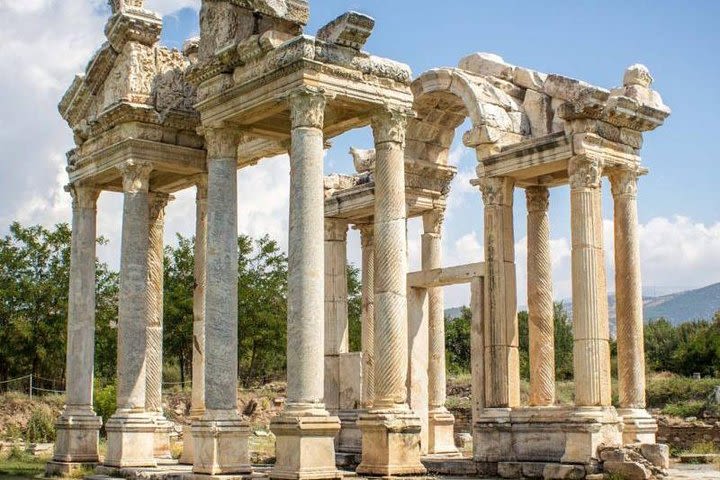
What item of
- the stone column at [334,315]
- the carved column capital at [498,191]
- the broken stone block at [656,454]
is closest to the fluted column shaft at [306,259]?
the carved column capital at [498,191]

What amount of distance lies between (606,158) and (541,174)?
1948mm

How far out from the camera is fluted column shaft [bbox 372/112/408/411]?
58.4ft

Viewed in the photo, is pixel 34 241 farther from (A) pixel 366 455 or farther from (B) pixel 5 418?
(A) pixel 366 455

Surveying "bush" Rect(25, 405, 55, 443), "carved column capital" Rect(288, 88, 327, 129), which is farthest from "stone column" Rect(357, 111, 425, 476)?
"bush" Rect(25, 405, 55, 443)

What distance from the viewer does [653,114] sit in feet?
73.6

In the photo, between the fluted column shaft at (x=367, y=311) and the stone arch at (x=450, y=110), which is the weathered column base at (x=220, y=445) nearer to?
the fluted column shaft at (x=367, y=311)

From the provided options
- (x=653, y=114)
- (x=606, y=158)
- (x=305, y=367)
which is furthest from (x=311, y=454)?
(x=653, y=114)

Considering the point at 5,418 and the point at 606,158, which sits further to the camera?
the point at 5,418

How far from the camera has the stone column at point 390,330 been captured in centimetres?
1745

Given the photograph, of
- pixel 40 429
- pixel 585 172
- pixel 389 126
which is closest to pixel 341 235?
pixel 585 172

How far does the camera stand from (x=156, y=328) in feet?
74.5

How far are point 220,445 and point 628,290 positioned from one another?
9957 millimetres

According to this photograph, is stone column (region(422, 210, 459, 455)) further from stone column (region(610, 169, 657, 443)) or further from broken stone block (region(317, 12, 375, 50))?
broken stone block (region(317, 12, 375, 50))

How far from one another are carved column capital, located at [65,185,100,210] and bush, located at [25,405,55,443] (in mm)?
15423
